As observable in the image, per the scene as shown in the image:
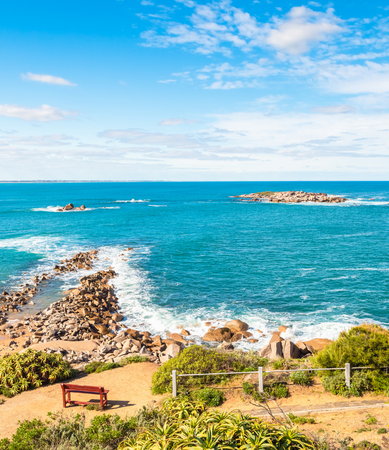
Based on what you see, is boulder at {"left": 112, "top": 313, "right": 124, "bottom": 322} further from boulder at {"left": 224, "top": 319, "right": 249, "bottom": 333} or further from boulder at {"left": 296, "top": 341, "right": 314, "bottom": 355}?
boulder at {"left": 296, "top": 341, "right": 314, "bottom": 355}

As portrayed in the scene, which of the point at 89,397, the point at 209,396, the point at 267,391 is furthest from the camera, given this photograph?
the point at 89,397

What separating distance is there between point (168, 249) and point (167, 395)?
120 feet

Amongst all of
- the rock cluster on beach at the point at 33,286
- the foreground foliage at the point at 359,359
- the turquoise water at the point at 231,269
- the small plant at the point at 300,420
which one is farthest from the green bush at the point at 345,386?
the rock cluster on beach at the point at 33,286

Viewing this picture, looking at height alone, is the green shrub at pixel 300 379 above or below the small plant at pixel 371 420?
below

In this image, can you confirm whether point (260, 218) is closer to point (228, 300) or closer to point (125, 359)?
point (228, 300)

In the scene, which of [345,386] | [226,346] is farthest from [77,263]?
[345,386]

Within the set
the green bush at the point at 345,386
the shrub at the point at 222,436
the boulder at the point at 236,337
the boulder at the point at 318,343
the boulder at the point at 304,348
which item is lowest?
the boulder at the point at 236,337

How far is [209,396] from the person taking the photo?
47.8 ft

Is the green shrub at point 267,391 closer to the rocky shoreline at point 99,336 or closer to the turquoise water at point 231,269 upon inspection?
the rocky shoreline at point 99,336

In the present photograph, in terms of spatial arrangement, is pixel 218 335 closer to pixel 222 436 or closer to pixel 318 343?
pixel 318 343

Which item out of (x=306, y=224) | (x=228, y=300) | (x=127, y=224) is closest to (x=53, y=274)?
(x=228, y=300)

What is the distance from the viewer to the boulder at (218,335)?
24.6 meters

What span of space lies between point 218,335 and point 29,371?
43.0 ft

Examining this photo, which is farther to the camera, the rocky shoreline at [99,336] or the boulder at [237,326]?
the boulder at [237,326]
